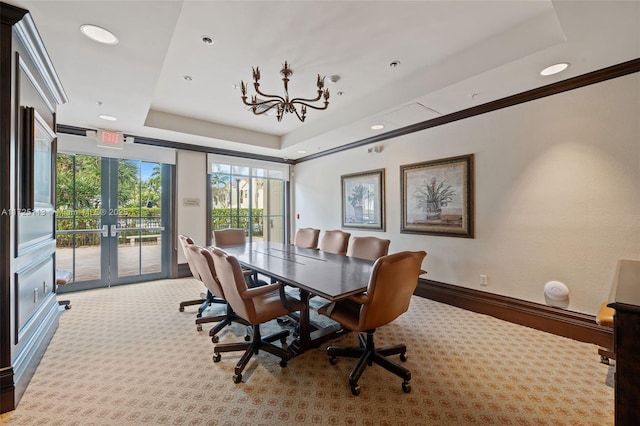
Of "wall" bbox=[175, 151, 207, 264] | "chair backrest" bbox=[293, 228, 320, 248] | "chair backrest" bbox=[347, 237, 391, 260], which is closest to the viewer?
"chair backrest" bbox=[347, 237, 391, 260]

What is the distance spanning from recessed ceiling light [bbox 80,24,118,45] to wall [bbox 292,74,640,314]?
12.1 ft

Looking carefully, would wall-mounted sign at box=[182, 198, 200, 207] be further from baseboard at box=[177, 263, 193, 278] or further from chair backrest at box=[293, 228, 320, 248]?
chair backrest at box=[293, 228, 320, 248]

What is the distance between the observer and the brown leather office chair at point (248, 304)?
2.00m

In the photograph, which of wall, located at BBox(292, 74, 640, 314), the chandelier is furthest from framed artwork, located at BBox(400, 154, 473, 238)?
the chandelier

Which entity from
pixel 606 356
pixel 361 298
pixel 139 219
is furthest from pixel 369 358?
pixel 139 219

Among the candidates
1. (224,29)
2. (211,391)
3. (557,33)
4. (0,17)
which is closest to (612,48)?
(557,33)

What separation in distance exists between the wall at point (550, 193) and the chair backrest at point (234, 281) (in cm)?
285

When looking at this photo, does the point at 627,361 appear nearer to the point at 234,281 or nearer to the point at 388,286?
the point at 388,286

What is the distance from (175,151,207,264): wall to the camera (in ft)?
16.8

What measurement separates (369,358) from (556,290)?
6.90 ft

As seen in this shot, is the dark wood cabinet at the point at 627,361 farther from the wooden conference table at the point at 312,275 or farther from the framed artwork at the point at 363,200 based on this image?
the framed artwork at the point at 363,200

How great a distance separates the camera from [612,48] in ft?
7.00

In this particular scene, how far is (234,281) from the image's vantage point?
199 centimetres

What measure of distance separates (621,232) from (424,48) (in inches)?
96.4
